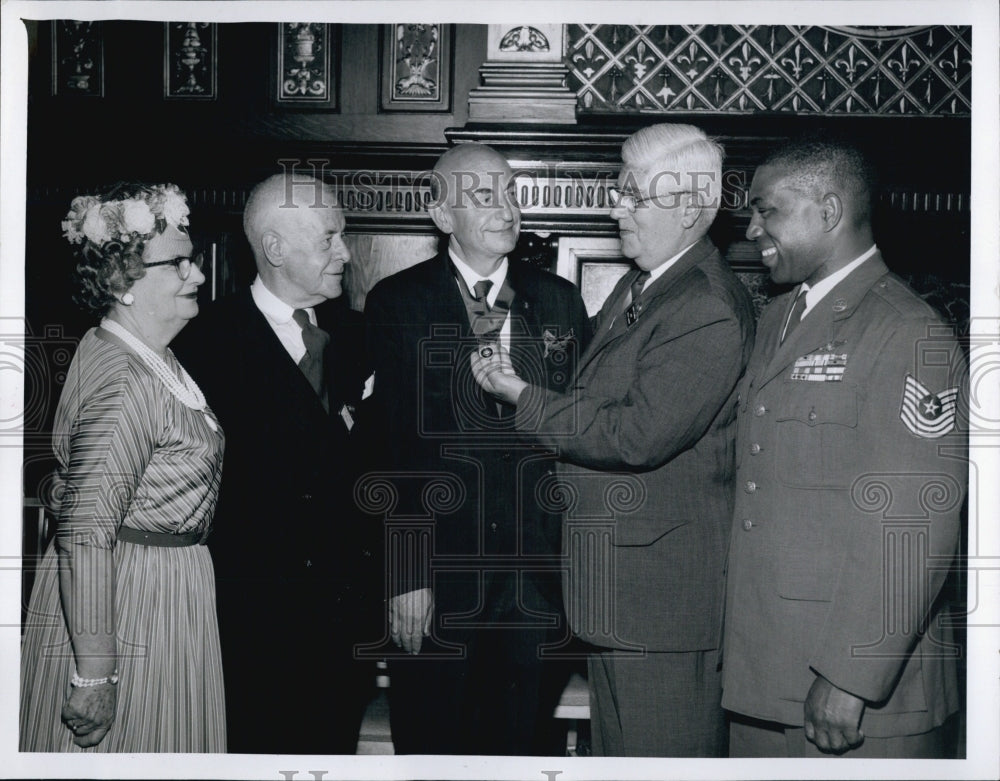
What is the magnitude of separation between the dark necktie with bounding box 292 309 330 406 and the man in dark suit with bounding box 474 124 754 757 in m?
0.52

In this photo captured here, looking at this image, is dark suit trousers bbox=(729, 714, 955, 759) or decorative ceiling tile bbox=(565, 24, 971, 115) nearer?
dark suit trousers bbox=(729, 714, 955, 759)

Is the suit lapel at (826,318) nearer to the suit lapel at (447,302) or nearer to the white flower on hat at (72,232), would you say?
the suit lapel at (447,302)

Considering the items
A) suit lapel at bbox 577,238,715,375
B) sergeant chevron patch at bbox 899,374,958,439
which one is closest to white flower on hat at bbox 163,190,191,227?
suit lapel at bbox 577,238,715,375

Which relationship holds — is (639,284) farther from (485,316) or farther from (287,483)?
(287,483)

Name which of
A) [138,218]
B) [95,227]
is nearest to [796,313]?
[138,218]

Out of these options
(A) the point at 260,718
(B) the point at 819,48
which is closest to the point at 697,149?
(B) the point at 819,48

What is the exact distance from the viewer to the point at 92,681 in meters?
2.65

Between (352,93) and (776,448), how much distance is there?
62.4 inches

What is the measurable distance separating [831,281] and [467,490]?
1.10m

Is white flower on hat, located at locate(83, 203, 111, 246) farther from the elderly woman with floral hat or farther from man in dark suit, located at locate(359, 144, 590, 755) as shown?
man in dark suit, located at locate(359, 144, 590, 755)

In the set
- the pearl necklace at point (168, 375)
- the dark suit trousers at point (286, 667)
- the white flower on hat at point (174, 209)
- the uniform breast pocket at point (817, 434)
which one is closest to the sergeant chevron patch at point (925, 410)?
the uniform breast pocket at point (817, 434)

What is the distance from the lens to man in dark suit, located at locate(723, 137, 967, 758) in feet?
8.34

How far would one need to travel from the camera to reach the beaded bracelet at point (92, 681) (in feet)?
8.71

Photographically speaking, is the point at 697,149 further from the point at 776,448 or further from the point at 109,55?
the point at 109,55
